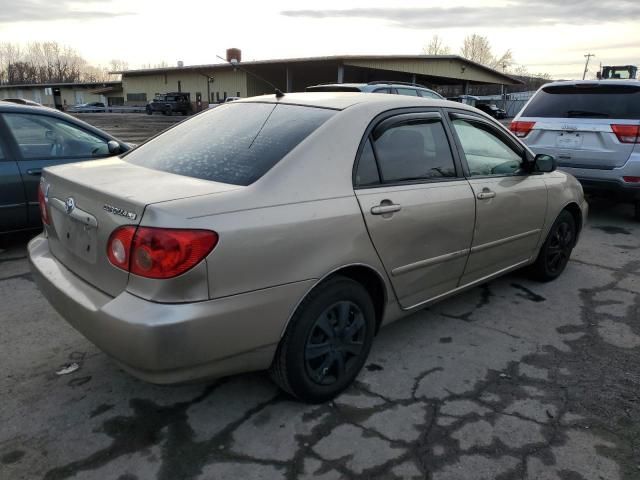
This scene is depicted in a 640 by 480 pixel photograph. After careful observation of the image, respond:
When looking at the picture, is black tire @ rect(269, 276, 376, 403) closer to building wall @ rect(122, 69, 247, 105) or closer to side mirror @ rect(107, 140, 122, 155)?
side mirror @ rect(107, 140, 122, 155)

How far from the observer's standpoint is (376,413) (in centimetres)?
A: 268

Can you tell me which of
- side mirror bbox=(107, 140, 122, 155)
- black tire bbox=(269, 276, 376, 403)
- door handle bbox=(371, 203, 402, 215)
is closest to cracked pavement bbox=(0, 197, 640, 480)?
black tire bbox=(269, 276, 376, 403)

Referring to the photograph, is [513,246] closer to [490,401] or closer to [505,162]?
[505,162]

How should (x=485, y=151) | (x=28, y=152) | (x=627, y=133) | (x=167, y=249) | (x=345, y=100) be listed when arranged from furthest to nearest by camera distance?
1. (x=627, y=133)
2. (x=28, y=152)
3. (x=485, y=151)
4. (x=345, y=100)
5. (x=167, y=249)

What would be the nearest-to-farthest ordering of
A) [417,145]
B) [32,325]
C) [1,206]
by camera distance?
1. [417,145]
2. [32,325]
3. [1,206]

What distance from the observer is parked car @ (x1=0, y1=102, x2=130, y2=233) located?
470 cm

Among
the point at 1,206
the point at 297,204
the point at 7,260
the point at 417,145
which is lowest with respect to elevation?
the point at 7,260

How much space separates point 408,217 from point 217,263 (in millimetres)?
1222

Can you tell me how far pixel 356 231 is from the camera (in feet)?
8.63

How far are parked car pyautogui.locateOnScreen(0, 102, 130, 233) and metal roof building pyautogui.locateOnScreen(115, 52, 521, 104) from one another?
28084 mm

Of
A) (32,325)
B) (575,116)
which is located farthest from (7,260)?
(575,116)

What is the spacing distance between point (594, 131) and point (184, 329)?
600cm

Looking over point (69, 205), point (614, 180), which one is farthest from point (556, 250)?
point (69, 205)

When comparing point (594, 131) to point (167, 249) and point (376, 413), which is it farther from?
point (167, 249)
